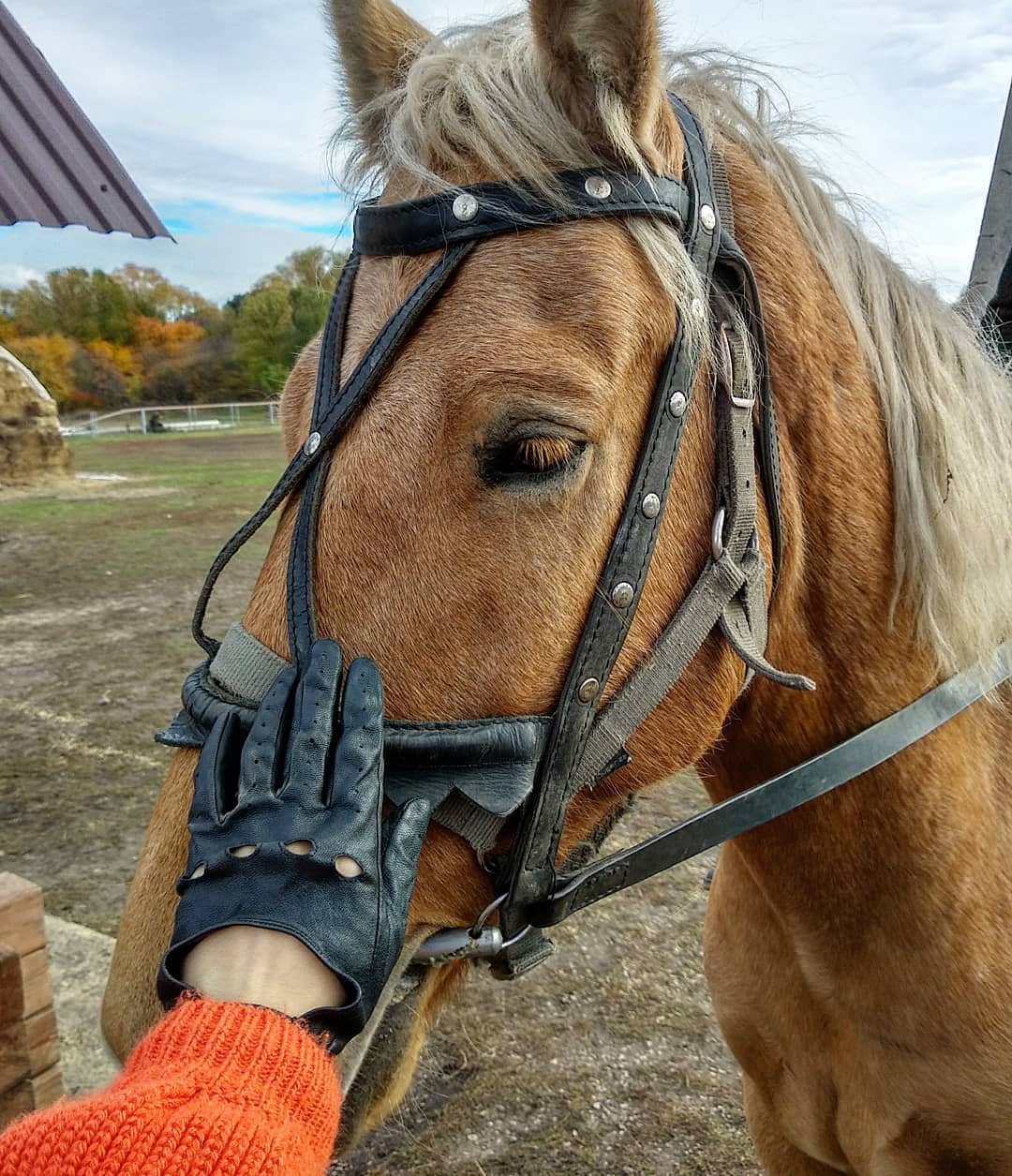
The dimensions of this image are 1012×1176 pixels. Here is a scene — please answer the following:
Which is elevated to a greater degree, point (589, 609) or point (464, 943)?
point (589, 609)

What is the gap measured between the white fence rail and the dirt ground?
35.0m

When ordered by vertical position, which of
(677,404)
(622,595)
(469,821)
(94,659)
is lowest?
(94,659)

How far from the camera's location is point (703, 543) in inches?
56.6

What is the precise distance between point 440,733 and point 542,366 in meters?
0.55

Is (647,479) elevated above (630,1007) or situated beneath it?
elevated above

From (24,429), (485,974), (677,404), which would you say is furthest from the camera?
(24,429)

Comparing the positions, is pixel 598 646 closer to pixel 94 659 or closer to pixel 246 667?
pixel 246 667

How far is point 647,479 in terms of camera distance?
1.34 meters

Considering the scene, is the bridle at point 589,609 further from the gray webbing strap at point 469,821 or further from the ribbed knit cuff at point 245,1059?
the ribbed knit cuff at point 245,1059

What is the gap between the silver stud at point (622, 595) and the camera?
132 centimetres

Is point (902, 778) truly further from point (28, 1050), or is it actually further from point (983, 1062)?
point (28, 1050)

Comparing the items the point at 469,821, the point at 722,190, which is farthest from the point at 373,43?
the point at 469,821

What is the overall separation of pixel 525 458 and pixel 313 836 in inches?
23.8

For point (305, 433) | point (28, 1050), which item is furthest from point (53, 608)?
point (305, 433)
